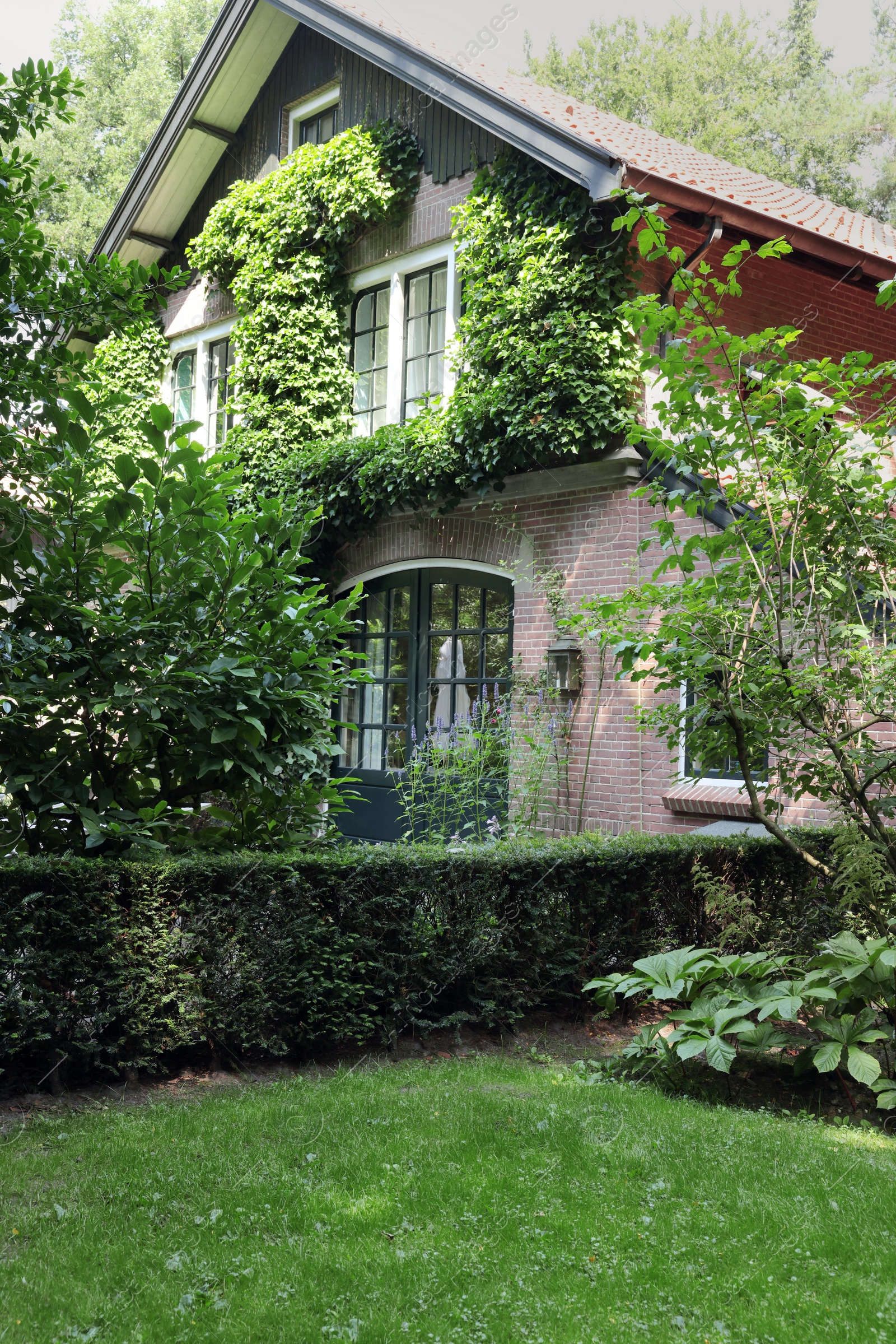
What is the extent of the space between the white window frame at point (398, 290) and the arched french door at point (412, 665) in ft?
6.28

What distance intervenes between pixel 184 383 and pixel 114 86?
80.5 feet

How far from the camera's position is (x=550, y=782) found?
8836 mm

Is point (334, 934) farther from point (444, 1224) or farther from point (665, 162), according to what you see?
point (665, 162)

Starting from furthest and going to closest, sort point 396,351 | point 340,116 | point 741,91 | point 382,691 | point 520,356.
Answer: point 741,91 < point 340,116 < point 382,691 < point 396,351 < point 520,356

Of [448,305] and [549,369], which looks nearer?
[549,369]

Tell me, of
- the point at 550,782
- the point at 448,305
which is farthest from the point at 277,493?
the point at 550,782

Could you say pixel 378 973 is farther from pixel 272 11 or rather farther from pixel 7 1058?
pixel 272 11

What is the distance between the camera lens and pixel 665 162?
30.1ft

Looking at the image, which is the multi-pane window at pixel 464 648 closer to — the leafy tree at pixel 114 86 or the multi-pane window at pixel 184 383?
the multi-pane window at pixel 184 383

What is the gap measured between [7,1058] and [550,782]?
532 centimetres

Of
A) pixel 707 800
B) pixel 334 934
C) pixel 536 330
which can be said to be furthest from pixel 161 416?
pixel 707 800

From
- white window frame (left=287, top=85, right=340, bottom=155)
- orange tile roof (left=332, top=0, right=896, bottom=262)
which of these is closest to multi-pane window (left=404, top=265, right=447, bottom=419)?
orange tile roof (left=332, top=0, right=896, bottom=262)

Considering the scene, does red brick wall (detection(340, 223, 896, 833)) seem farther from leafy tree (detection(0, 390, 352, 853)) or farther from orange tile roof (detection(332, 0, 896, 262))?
leafy tree (detection(0, 390, 352, 853))

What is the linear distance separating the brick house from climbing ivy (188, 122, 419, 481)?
0.31 metres
